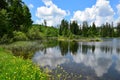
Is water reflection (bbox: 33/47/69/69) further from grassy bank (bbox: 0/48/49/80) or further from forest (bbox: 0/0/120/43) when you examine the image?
forest (bbox: 0/0/120/43)

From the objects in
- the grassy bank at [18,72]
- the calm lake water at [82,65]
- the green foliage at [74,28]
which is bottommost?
the calm lake water at [82,65]

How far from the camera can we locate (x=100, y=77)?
1798 cm

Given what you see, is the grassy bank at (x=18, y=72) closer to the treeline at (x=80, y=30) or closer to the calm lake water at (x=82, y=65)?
the calm lake water at (x=82, y=65)

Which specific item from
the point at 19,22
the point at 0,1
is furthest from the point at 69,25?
the point at 0,1

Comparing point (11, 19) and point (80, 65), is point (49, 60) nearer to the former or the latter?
point (80, 65)

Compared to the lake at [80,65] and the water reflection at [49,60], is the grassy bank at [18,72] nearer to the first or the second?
the lake at [80,65]

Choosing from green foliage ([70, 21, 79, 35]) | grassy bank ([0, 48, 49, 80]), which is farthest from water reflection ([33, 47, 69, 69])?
green foliage ([70, 21, 79, 35])

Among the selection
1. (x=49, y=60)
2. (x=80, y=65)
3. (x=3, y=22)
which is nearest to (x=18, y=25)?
(x=3, y=22)

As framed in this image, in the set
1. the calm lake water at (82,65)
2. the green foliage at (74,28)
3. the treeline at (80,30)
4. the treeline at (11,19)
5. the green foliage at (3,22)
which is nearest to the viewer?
the calm lake water at (82,65)

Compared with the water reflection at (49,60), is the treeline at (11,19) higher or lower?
higher

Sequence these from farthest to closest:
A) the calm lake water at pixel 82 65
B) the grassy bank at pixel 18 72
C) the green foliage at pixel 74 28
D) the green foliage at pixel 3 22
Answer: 1. the green foliage at pixel 74 28
2. the green foliage at pixel 3 22
3. the calm lake water at pixel 82 65
4. the grassy bank at pixel 18 72

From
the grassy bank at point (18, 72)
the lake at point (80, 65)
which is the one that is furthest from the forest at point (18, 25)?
the grassy bank at point (18, 72)

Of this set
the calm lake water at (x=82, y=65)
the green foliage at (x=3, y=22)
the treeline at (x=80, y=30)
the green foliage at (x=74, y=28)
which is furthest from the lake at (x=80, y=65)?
the green foliage at (x=74, y=28)

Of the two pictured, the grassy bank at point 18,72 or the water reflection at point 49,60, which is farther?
the water reflection at point 49,60
